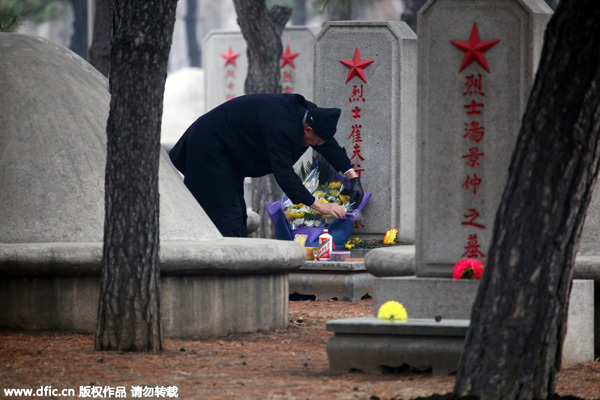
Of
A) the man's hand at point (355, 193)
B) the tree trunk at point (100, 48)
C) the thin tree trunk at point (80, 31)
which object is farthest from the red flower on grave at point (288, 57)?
the thin tree trunk at point (80, 31)

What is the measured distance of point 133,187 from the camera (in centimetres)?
684

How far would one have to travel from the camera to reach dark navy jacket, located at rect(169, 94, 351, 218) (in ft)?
31.7

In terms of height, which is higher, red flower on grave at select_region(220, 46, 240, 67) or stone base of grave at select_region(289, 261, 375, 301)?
red flower on grave at select_region(220, 46, 240, 67)

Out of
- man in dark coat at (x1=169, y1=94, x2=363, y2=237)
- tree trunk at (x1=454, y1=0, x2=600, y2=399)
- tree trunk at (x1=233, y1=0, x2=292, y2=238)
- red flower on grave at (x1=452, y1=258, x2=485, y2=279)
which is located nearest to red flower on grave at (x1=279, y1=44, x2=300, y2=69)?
tree trunk at (x1=233, y1=0, x2=292, y2=238)

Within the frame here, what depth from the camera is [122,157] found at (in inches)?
271

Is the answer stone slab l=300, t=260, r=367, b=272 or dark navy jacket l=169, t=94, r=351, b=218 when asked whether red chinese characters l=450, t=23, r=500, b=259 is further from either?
stone slab l=300, t=260, r=367, b=272

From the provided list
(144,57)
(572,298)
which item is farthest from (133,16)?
(572,298)

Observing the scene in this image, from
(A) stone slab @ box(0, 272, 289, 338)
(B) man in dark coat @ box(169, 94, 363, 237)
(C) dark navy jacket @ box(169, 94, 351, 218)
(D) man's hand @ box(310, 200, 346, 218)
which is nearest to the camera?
(A) stone slab @ box(0, 272, 289, 338)

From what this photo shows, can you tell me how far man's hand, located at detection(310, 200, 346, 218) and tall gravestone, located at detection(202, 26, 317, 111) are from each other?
34.7 ft

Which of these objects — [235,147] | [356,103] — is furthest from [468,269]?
[356,103]

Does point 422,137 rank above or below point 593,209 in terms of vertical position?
above

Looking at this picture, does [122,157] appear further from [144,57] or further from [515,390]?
[515,390]

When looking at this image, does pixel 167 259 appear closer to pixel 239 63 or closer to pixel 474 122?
pixel 474 122

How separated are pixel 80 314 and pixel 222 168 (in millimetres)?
2601
